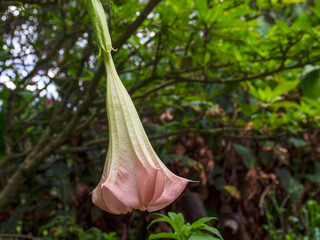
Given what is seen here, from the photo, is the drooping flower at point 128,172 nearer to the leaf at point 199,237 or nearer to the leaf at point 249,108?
the leaf at point 199,237

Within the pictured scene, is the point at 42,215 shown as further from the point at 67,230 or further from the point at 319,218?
the point at 319,218

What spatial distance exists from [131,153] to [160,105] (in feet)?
3.89

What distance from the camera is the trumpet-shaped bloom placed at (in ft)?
1.29

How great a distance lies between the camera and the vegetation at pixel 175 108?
3.46ft

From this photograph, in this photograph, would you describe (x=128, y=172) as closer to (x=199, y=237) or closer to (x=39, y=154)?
(x=199, y=237)

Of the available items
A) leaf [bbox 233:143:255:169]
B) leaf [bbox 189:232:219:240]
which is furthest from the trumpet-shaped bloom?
leaf [bbox 233:143:255:169]

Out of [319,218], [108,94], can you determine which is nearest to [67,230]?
[108,94]

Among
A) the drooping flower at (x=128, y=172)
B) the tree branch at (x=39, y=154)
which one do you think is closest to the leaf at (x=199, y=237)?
the drooping flower at (x=128, y=172)

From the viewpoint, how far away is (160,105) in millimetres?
1604

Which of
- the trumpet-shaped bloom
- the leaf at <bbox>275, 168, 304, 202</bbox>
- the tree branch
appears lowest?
the leaf at <bbox>275, 168, 304, 202</bbox>

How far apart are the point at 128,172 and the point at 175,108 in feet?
4.94

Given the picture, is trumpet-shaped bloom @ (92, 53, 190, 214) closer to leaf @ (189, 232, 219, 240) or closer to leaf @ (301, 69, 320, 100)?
leaf @ (189, 232, 219, 240)

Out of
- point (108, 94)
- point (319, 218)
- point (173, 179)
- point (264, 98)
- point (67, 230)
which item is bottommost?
point (319, 218)

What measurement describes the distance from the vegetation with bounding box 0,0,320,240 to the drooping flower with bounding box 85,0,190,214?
0.21m
